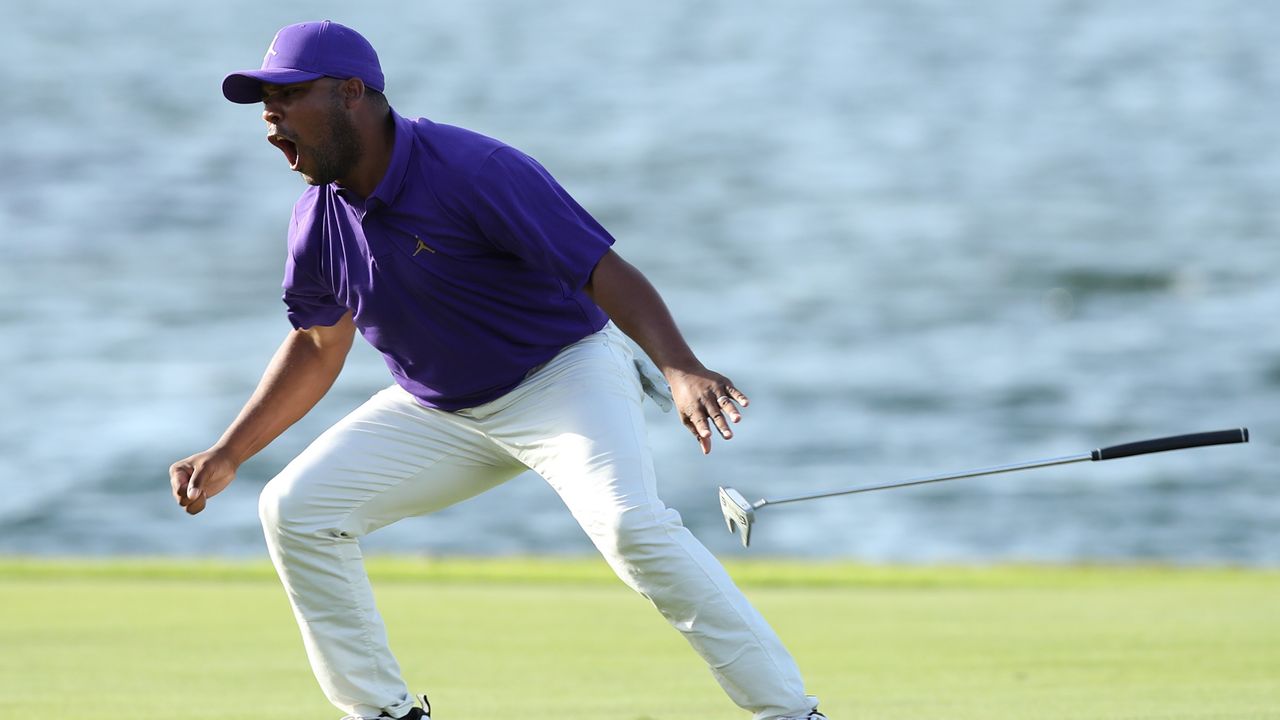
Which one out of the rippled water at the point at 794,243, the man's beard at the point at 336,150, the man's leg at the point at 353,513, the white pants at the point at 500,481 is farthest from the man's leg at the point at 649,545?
the rippled water at the point at 794,243

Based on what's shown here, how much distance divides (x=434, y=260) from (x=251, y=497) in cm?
1438

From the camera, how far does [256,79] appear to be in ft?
9.84

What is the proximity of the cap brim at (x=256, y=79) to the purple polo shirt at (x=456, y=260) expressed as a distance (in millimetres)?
195

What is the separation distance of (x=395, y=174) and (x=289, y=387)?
0.70 metres

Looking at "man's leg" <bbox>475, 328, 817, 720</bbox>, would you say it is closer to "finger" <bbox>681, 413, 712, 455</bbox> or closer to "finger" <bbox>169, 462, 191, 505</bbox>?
"finger" <bbox>681, 413, 712, 455</bbox>

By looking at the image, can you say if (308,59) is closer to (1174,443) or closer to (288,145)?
(288,145)

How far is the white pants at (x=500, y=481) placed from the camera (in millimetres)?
2982

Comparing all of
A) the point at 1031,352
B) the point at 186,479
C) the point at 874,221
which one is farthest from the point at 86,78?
the point at 186,479

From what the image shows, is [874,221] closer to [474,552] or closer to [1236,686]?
[474,552]

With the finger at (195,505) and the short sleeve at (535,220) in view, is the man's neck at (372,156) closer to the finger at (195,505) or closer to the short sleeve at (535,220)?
the short sleeve at (535,220)

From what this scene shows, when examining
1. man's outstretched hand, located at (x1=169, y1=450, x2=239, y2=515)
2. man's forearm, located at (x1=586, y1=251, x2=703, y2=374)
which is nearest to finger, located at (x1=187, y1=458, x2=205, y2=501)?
man's outstretched hand, located at (x1=169, y1=450, x2=239, y2=515)

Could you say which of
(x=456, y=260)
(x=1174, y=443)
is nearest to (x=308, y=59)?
(x=456, y=260)

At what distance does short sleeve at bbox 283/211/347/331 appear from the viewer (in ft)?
10.9

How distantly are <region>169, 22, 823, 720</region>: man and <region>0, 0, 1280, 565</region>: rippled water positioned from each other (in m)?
11.4
